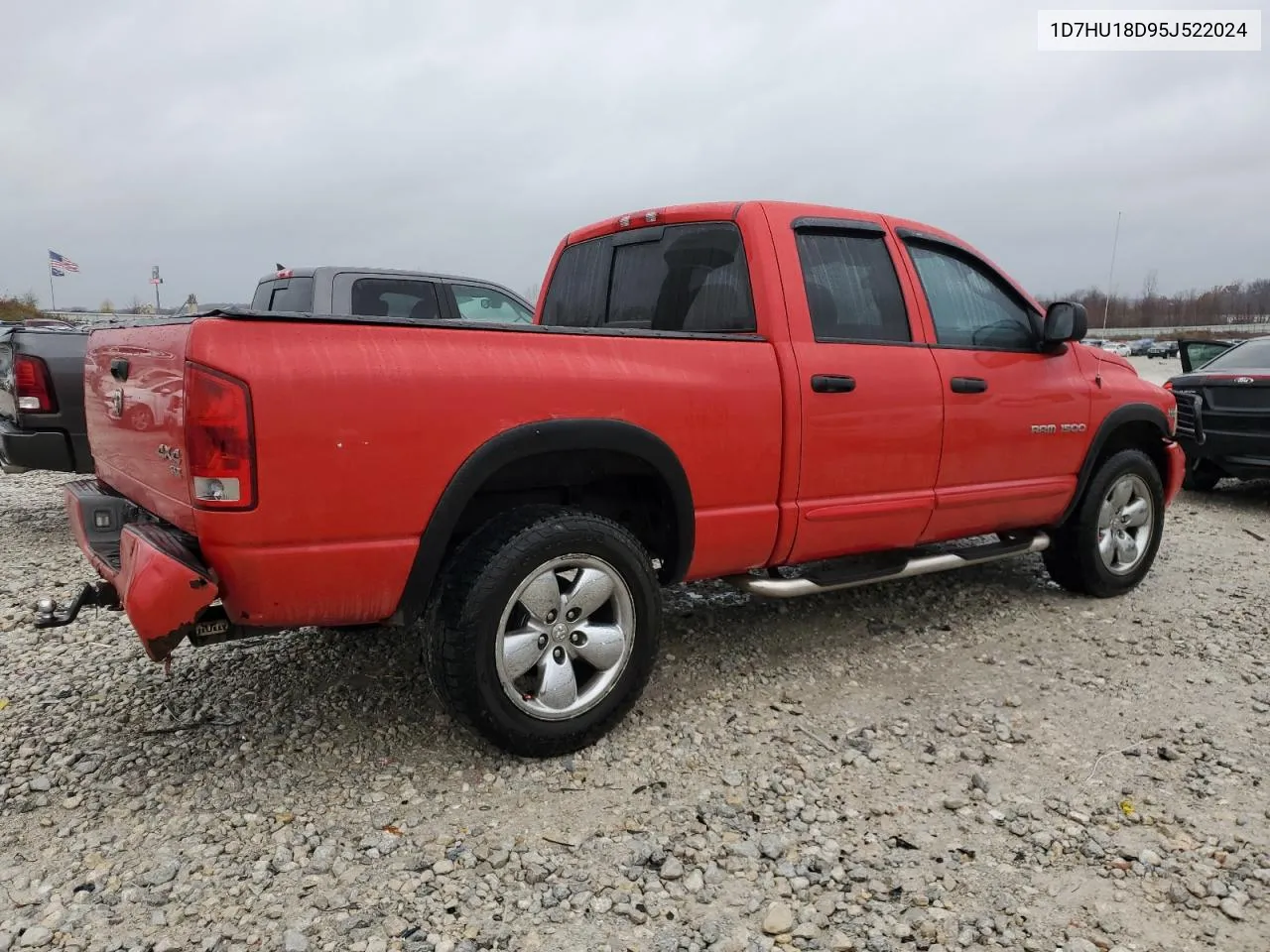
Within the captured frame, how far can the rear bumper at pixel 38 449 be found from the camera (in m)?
5.12

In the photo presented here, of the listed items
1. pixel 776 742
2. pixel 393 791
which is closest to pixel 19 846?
pixel 393 791

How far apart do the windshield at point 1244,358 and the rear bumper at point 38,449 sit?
9.01 meters

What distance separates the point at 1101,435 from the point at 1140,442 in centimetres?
67

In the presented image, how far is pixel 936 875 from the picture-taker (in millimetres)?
2404

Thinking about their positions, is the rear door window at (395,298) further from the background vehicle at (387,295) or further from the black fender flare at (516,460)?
the black fender flare at (516,460)

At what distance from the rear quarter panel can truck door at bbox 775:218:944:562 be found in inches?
Answer: 28.4

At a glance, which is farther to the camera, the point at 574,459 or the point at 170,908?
the point at 574,459

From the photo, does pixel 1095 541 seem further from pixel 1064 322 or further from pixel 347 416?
pixel 347 416

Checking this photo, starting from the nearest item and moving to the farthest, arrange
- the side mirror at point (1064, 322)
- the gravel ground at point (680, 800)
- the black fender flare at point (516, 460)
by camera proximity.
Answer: the gravel ground at point (680, 800) < the black fender flare at point (516, 460) < the side mirror at point (1064, 322)

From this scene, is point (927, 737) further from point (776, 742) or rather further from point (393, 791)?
point (393, 791)

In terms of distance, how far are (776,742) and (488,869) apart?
1.17m

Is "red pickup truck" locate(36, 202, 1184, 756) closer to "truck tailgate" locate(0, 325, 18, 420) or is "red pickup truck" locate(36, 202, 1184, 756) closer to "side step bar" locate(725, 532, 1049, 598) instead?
"side step bar" locate(725, 532, 1049, 598)

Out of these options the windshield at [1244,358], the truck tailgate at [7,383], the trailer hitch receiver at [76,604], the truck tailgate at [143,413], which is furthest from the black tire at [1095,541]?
the truck tailgate at [7,383]

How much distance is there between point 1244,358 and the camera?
804cm
